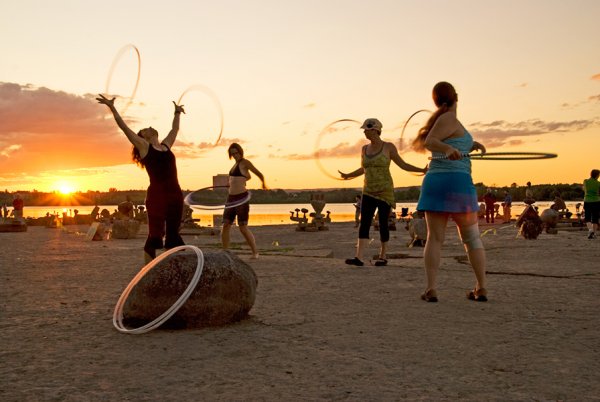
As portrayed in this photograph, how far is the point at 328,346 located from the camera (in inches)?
193

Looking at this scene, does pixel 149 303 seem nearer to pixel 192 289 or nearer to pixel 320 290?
pixel 192 289

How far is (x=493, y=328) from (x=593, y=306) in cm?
174

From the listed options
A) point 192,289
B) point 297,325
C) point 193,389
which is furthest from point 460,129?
point 193,389

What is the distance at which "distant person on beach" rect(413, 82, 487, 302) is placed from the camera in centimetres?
657

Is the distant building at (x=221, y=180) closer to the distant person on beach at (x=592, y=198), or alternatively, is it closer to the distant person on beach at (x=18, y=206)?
the distant person on beach at (x=592, y=198)

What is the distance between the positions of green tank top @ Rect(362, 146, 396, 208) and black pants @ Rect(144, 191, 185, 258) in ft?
11.5

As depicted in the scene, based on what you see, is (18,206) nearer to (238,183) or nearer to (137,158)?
(238,183)

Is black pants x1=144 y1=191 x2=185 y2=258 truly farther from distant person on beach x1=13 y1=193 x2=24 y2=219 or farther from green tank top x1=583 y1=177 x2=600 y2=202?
distant person on beach x1=13 y1=193 x2=24 y2=219

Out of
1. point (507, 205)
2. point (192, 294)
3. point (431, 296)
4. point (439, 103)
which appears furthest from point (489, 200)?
point (192, 294)

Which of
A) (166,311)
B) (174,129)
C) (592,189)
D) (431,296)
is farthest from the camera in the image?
(592,189)

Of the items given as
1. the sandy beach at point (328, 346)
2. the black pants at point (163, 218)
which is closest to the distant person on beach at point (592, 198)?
the sandy beach at point (328, 346)

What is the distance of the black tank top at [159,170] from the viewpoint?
24.1 feet

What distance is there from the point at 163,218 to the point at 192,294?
6.77 ft

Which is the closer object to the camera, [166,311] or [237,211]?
[166,311]
